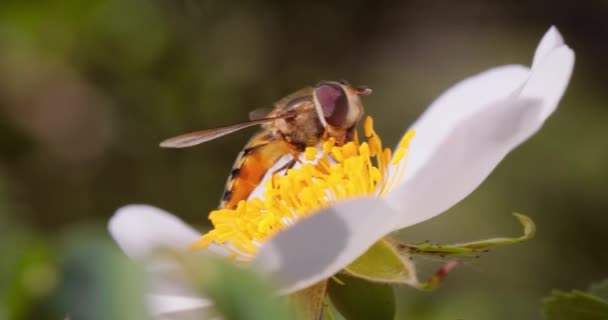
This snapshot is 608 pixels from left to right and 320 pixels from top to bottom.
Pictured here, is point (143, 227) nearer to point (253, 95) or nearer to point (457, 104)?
point (457, 104)

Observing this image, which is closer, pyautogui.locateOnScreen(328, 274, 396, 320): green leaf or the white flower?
the white flower

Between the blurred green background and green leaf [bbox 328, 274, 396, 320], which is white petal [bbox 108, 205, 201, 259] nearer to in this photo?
green leaf [bbox 328, 274, 396, 320]

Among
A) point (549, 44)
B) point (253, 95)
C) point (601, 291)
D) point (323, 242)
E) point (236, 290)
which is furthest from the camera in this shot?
point (253, 95)

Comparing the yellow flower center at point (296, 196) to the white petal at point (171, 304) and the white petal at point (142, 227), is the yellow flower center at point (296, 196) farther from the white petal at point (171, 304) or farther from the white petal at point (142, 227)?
the white petal at point (171, 304)

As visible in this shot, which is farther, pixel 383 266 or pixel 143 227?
pixel 143 227

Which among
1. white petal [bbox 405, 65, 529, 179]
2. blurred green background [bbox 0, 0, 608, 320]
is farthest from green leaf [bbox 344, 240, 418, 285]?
blurred green background [bbox 0, 0, 608, 320]

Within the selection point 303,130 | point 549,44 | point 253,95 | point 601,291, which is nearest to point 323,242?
point 601,291
